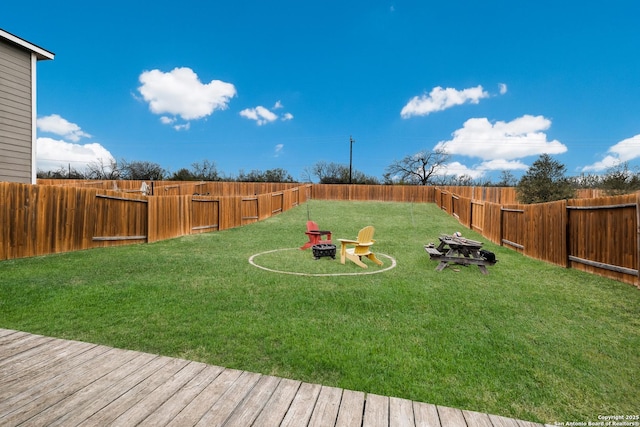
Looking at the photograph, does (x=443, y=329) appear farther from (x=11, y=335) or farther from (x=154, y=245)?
(x=154, y=245)

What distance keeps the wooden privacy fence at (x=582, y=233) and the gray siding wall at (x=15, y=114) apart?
1481 centimetres

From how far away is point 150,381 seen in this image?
2453mm

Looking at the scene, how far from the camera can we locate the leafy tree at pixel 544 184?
17750 mm

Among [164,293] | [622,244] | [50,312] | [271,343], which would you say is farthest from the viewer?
[622,244]

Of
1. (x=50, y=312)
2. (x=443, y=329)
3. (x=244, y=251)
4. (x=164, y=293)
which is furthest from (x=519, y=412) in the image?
(x=244, y=251)

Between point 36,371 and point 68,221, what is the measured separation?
715 cm

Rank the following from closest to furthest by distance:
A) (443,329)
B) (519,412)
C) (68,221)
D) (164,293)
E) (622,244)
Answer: (519,412) < (443,329) < (164,293) < (622,244) < (68,221)

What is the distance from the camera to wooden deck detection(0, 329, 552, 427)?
205 centimetres

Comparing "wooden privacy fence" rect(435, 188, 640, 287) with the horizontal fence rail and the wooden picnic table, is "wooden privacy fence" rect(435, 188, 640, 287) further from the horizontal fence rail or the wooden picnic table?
the wooden picnic table

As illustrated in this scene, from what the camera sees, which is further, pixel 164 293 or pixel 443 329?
pixel 164 293

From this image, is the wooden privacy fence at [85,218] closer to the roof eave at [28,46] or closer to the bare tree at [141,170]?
the roof eave at [28,46]

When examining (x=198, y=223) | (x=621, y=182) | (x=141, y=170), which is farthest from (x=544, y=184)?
(x=141, y=170)

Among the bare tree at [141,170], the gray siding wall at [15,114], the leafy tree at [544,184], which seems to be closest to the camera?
the gray siding wall at [15,114]

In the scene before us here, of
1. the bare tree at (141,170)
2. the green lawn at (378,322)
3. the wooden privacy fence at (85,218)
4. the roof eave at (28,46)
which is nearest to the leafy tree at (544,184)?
the green lawn at (378,322)
